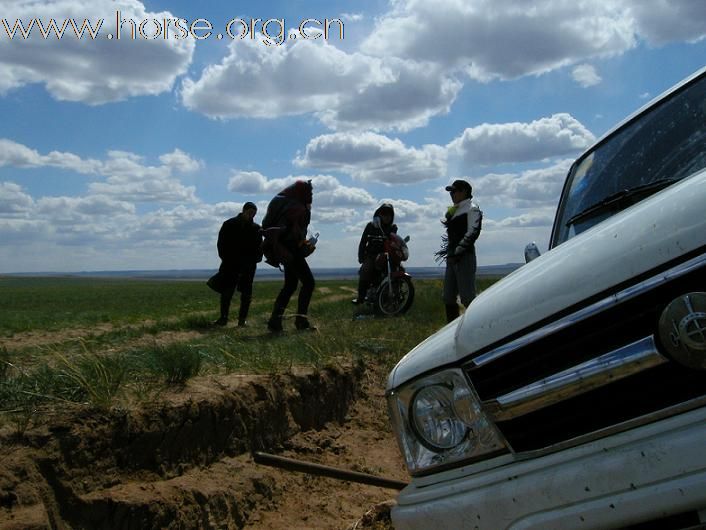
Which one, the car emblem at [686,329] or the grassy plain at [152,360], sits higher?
the car emblem at [686,329]

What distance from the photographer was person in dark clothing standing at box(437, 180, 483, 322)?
8.06 meters

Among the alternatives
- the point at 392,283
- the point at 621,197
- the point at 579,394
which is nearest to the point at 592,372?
the point at 579,394

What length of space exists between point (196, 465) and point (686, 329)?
9.91 feet

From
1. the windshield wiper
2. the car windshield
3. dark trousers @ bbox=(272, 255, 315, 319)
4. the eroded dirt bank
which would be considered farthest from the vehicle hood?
dark trousers @ bbox=(272, 255, 315, 319)

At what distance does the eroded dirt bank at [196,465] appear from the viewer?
10.4ft

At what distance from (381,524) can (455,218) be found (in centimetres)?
528

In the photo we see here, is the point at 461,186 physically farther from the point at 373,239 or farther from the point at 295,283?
the point at 373,239


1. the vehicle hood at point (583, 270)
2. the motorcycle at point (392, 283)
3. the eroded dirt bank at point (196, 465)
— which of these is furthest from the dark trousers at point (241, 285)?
the vehicle hood at point (583, 270)

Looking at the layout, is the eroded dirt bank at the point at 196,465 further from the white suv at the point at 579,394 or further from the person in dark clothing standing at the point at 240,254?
the person in dark clothing standing at the point at 240,254

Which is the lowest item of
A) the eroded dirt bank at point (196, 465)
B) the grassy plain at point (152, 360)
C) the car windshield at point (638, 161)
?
the eroded dirt bank at point (196, 465)

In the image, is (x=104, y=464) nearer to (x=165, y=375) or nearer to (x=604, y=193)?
(x=165, y=375)

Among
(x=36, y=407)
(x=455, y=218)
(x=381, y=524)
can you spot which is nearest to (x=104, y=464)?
(x=36, y=407)

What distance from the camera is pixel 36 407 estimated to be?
3564mm

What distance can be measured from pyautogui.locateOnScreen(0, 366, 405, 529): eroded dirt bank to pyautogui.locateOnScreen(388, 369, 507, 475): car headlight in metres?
1.68
